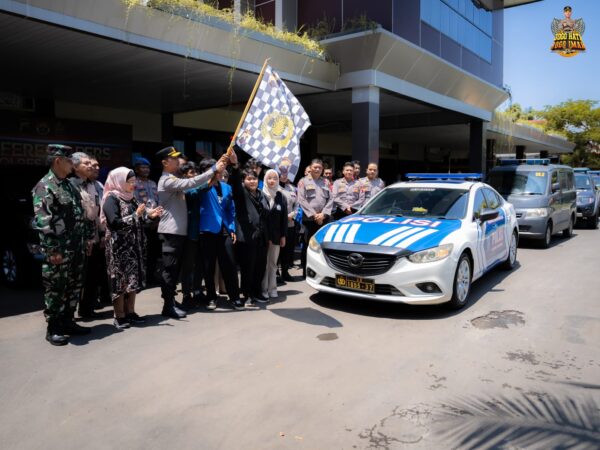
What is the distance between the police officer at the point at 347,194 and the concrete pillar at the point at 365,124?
2.69 meters

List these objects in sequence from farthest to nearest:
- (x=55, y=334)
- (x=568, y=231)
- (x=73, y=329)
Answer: (x=568, y=231) → (x=73, y=329) → (x=55, y=334)

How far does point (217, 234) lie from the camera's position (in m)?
6.04

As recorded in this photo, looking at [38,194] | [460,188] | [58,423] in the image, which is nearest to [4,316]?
[38,194]

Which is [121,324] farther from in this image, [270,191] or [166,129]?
[166,129]

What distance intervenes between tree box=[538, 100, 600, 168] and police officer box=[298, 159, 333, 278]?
37914mm

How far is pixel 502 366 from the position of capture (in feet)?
14.2

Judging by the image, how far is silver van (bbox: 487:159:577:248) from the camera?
11039 millimetres

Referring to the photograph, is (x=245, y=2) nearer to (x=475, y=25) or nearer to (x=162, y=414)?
(x=475, y=25)

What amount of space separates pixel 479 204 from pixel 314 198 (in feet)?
8.67

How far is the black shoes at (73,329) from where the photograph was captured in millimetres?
5102

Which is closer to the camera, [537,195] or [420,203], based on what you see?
[420,203]

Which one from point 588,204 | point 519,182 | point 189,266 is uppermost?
point 519,182

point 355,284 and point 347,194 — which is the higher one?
point 347,194

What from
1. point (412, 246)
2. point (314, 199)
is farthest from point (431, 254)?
point (314, 199)
